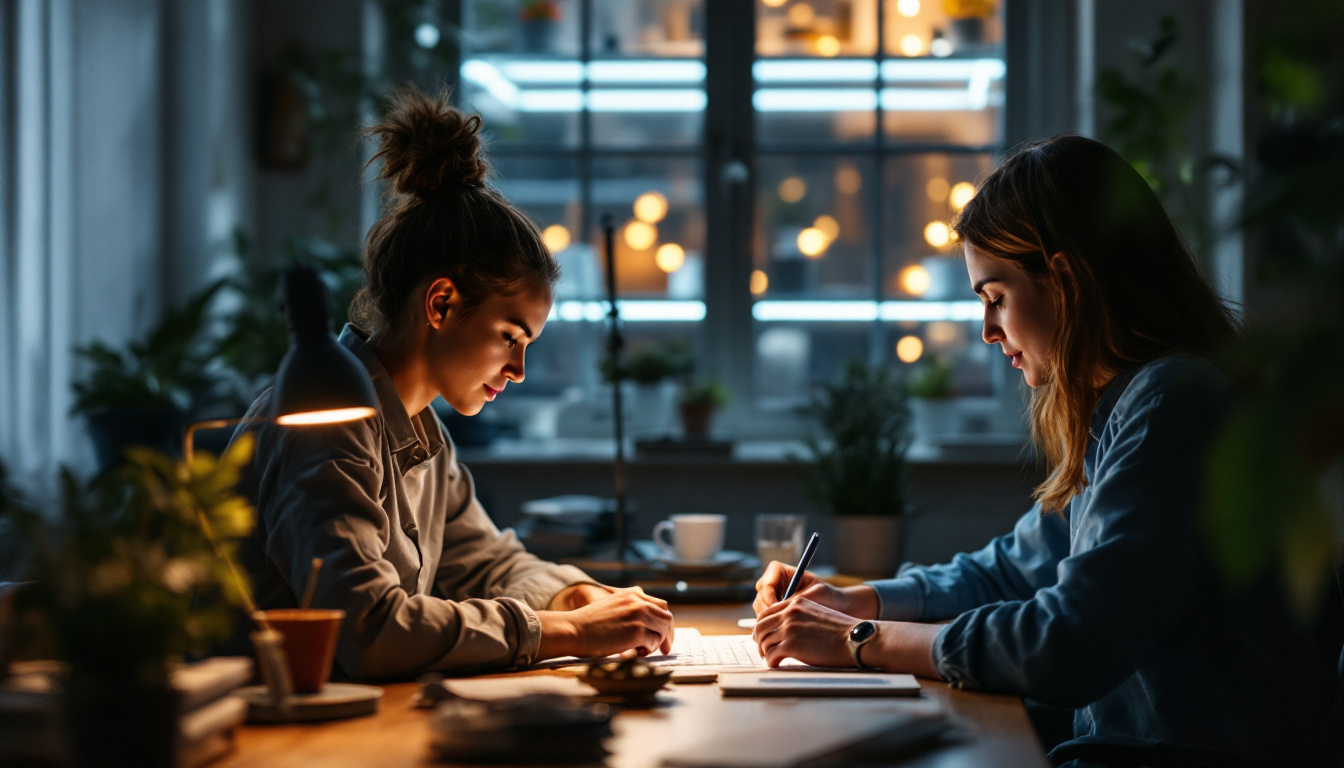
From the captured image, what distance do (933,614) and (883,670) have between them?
334 millimetres

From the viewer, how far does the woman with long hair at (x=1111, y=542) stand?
3.71 feet

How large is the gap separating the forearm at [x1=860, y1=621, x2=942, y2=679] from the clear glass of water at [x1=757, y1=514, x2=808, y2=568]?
2.26ft

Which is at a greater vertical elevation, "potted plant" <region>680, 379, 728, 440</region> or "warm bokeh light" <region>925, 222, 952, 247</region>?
"warm bokeh light" <region>925, 222, 952, 247</region>

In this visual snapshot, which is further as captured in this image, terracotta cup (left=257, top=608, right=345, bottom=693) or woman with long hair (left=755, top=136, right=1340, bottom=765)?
woman with long hair (left=755, top=136, right=1340, bottom=765)

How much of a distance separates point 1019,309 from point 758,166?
2059mm

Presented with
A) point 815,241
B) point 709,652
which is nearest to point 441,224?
point 709,652

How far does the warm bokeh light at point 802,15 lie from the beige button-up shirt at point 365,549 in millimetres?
2241

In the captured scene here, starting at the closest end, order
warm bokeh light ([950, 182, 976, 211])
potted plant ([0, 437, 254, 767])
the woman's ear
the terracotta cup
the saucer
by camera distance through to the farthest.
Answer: potted plant ([0, 437, 254, 767]) < the terracotta cup < the woman's ear < the saucer < warm bokeh light ([950, 182, 976, 211])

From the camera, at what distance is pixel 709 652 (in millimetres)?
1385

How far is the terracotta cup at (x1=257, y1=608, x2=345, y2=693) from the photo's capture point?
3.27ft

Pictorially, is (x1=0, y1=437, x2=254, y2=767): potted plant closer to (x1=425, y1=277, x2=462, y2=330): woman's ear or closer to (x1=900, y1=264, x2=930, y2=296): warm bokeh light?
(x1=425, y1=277, x2=462, y2=330): woman's ear

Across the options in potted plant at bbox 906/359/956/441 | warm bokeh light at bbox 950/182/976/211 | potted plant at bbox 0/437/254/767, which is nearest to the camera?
potted plant at bbox 0/437/254/767

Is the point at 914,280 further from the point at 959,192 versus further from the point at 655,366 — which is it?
the point at 655,366

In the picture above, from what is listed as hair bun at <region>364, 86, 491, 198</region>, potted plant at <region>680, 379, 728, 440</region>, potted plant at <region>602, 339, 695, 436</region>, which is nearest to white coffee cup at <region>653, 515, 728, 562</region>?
hair bun at <region>364, 86, 491, 198</region>
